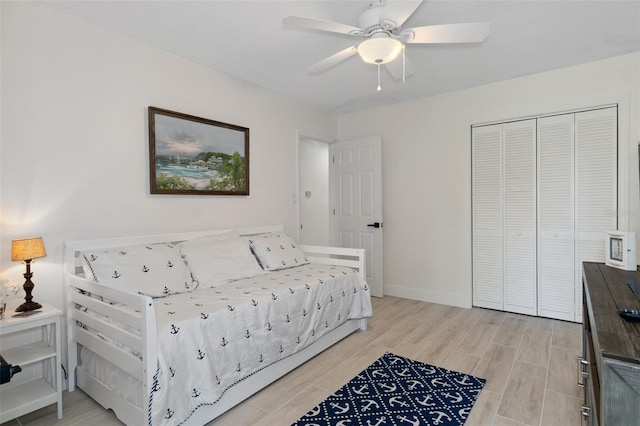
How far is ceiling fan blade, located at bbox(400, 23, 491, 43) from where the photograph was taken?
1786 millimetres

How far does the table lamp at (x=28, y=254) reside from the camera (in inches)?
73.4

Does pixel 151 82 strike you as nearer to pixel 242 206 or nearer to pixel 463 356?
pixel 242 206

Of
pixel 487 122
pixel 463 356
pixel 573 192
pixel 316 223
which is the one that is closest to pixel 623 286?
pixel 463 356

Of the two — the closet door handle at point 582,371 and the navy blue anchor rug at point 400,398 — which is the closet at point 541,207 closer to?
the closet door handle at point 582,371

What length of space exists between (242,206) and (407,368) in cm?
210

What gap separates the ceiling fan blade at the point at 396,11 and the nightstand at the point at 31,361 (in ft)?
7.94

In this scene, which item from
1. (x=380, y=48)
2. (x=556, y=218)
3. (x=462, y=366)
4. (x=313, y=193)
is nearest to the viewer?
(x=380, y=48)

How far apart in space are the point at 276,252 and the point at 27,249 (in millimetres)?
1773

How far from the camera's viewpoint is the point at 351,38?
2535mm

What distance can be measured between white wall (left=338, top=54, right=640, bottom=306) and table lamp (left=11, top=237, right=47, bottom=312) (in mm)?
3496

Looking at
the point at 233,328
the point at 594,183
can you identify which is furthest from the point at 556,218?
the point at 233,328

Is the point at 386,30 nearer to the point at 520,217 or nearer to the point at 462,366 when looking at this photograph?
the point at 462,366

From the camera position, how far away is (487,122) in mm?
3594

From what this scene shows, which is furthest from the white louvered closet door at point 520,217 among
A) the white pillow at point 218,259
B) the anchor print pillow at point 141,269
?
the anchor print pillow at point 141,269
